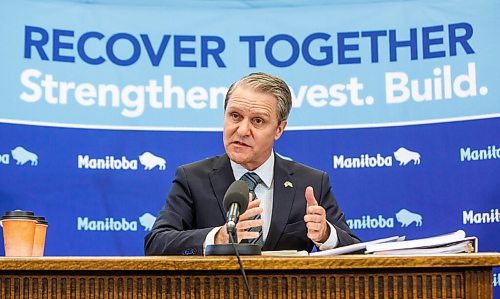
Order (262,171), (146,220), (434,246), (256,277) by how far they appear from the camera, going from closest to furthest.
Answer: (256,277), (434,246), (262,171), (146,220)

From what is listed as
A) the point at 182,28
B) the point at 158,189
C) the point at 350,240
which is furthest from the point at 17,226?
the point at 182,28

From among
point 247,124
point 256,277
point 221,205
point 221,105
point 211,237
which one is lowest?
point 256,277

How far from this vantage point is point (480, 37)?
13.6 ft

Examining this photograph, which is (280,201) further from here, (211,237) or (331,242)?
(211,237)

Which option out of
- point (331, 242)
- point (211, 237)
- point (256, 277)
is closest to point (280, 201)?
point (331, 242)

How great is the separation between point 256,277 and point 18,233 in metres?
0.93

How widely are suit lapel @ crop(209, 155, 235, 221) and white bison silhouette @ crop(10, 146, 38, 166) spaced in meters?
1.60

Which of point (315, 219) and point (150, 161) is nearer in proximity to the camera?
point (315, 219)

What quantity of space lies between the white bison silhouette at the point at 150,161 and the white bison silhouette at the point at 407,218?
1.32m

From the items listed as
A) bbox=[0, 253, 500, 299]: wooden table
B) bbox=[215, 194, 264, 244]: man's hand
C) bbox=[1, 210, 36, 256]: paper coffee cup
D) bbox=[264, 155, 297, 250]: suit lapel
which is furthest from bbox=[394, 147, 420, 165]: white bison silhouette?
bbox=[0, 253, 500, 299]: wooden table

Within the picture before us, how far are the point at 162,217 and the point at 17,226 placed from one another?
536 mm

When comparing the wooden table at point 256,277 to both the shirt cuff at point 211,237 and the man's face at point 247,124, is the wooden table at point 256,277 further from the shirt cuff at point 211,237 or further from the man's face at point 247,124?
the man's face at point 247,124

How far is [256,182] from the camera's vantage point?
277cm

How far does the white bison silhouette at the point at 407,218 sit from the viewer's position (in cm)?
408
